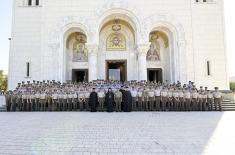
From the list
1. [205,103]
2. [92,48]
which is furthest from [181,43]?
[92,48]

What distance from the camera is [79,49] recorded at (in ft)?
63.5

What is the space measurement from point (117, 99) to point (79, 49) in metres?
9.11

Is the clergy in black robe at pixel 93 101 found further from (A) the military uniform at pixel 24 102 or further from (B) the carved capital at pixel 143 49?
(B) the carved capital at pixel 143 49

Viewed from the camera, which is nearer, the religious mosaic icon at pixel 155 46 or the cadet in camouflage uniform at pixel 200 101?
the cadet in camouflage uniform at pixel 200 101

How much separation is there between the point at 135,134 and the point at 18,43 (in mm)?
16337

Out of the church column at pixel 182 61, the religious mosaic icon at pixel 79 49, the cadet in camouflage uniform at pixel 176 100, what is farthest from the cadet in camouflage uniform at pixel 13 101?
the church column at pixel 182 61

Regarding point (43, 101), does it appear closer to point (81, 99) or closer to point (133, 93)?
point (81, 99)

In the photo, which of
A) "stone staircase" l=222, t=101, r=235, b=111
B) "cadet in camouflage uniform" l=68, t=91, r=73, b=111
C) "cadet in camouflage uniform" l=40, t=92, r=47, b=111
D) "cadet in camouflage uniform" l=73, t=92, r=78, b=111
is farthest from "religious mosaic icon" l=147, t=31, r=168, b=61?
"cadet in camouflage uniform" l=40, t=92, r=47, b=111

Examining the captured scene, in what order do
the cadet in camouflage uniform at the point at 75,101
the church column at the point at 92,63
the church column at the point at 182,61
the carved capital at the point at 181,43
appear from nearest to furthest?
the cadet in camouflage uniform at the point at 75,101
the church column at the point at 92,63
the church column at the point at 182,61
the carved capital at the point at 181,43

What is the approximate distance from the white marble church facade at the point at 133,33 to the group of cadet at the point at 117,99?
4.82 meters

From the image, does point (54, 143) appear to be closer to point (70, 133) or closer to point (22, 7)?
point (70, 133)

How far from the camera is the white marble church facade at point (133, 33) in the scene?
17.3 m

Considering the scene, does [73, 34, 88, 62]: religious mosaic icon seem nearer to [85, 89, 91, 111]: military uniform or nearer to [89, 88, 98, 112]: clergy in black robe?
[85, 89, 91, 111]: military uniform

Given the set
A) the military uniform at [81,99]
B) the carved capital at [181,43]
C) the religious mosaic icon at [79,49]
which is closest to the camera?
the military uniform at [81,99]
